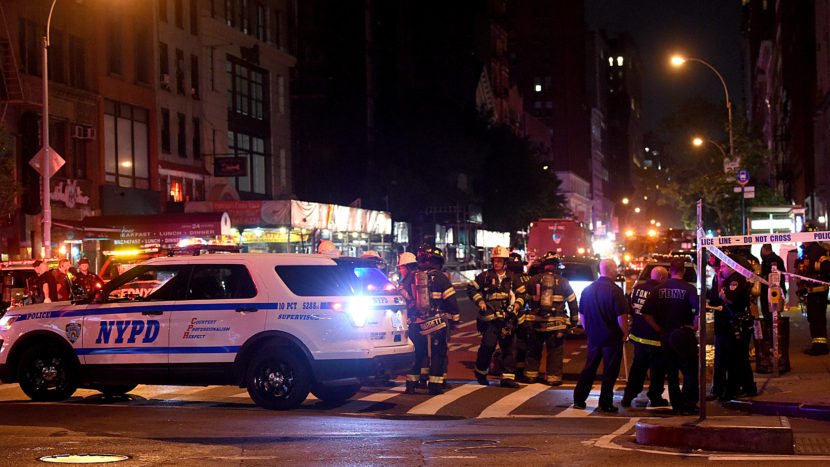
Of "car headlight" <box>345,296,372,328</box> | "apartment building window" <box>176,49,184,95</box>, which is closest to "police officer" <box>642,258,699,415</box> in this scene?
"car headlight" <box>345,296,372,328</box>

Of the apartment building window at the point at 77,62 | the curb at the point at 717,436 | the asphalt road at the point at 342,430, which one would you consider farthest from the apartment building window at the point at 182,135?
the curb at the point at 717,436

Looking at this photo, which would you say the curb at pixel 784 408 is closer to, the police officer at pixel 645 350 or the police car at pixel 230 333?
the police officer at pixel 645 350

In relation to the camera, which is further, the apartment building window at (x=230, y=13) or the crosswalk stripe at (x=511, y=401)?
the apartment building window at (x=230, y=13)

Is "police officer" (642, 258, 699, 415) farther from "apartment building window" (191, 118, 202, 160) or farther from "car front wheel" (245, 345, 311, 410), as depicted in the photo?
"apartment building window" (191, 118, 202, 160)

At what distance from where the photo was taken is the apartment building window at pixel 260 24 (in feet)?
156

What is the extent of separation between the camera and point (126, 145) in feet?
122

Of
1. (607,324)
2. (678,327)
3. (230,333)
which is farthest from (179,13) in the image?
(678,327)

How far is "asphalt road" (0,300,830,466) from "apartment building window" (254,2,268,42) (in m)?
35.4

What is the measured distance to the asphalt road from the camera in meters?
8.80

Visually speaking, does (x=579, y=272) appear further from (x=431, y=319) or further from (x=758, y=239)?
(x=758, y=239)

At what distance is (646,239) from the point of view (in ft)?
252

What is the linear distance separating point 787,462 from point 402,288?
6546mm

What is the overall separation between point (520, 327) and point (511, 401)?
1.81 metres

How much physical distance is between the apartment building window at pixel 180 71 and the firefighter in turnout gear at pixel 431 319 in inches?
1160
